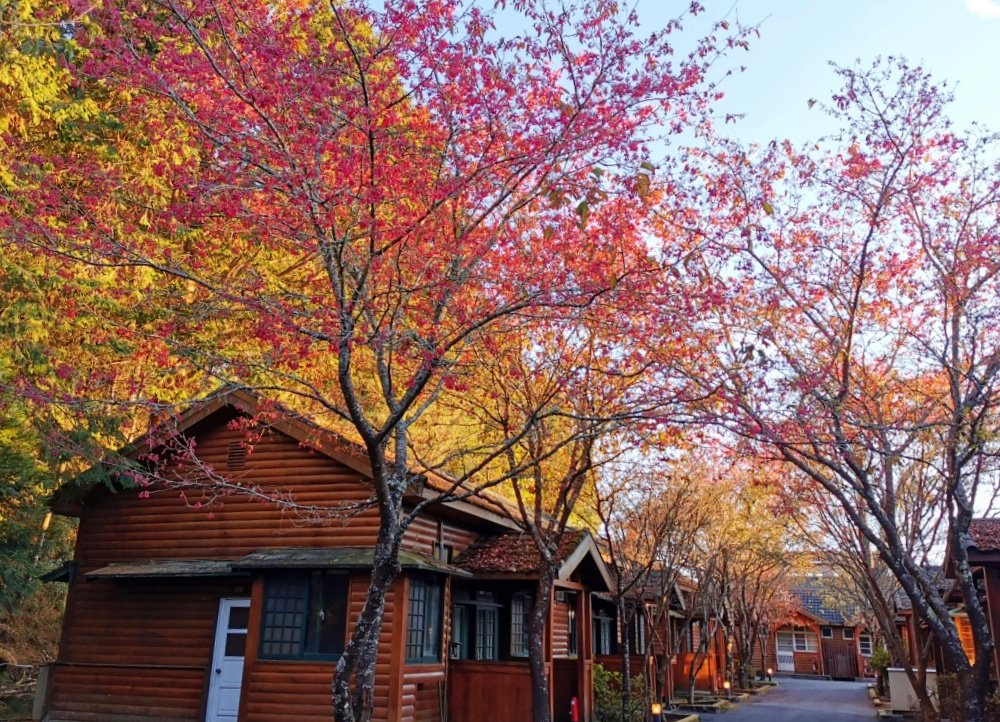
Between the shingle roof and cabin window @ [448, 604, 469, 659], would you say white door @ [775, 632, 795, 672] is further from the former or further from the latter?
cabin window @ [448, 604, 469, 659]

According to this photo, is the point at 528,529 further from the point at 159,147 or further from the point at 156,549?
the point at 159,147

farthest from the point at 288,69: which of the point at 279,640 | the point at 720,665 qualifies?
the point at 720,665

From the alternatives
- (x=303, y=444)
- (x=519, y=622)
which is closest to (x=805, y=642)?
(x=519, y=622)

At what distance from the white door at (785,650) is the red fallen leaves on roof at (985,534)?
46387 millimetres

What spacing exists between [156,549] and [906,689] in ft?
73.1

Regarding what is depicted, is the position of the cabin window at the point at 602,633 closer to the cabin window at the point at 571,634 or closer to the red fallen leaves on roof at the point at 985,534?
the cabin window at the point at 571,634

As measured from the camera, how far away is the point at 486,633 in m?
17.3

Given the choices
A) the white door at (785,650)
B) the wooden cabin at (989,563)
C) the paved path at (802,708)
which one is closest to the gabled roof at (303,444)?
the wooden cabin at (989,563)

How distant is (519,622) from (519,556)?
12.0 feet

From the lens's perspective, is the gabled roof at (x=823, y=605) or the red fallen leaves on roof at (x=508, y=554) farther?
the gabled roof at (x=823, y=605)

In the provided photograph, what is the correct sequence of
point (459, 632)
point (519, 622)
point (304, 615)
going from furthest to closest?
point (519, 622)
point (459, 632)
point (304, 615)

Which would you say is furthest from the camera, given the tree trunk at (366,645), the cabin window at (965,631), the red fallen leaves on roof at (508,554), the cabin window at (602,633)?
the cabin window at (602,633)

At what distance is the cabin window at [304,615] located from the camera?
13641 mm

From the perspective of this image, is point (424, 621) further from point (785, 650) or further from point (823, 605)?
point (785, 650)
